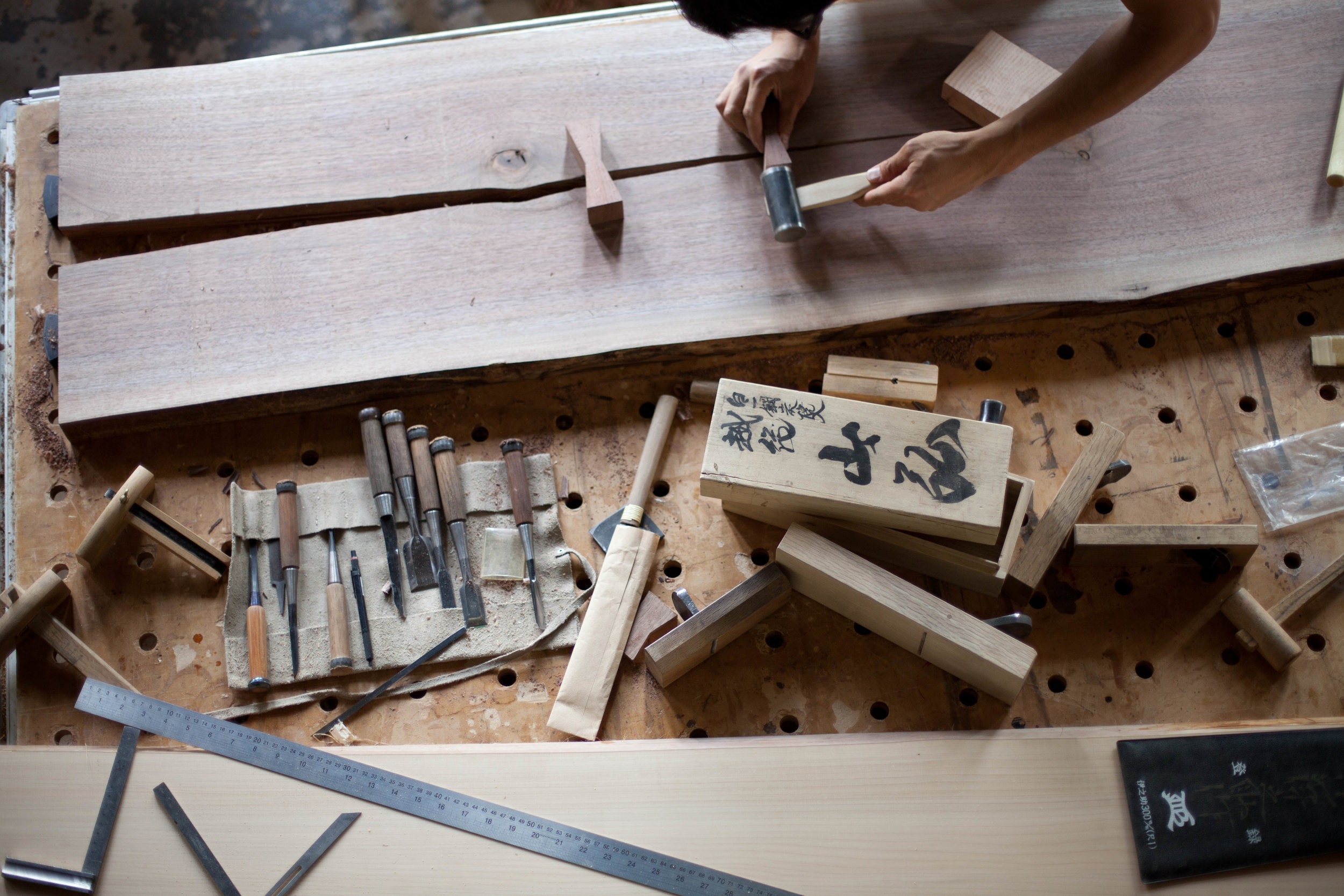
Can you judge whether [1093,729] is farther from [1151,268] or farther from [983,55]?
[983,55]

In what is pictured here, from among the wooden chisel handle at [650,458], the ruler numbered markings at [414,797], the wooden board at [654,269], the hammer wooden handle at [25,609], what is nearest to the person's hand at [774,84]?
the wooden board at [654,269]

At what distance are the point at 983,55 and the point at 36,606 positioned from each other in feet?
7.83

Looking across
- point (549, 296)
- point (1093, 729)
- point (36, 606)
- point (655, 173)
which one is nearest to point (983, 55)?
point (655, 173)

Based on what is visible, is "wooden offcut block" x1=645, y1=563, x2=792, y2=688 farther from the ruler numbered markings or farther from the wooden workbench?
the ruler numbered markings

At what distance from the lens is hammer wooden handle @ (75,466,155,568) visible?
1761 millimetres

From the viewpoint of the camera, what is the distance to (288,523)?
1.80 metres

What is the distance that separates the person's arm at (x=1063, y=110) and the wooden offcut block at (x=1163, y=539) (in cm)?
77

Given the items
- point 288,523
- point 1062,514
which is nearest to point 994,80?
point 1062,514

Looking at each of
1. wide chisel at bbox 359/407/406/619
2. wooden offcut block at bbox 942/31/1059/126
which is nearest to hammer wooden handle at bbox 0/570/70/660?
wide chisel at bbox 359/407/406/619

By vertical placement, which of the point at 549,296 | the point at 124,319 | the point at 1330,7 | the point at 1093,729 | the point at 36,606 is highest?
the point at 1330,7

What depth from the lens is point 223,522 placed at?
6.14 feet

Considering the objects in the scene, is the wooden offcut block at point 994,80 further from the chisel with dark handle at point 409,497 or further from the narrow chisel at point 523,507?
the chisel with dark handle at point 409,497

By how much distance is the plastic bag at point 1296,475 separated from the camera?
6.01 ft

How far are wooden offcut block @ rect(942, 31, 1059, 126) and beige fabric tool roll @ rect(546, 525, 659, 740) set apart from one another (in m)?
1.28
